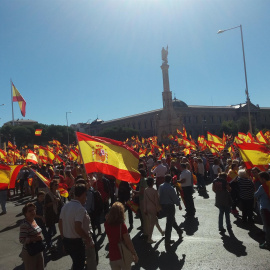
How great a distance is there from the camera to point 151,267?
504cm

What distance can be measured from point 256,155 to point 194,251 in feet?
8.91

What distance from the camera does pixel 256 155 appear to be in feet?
22.6

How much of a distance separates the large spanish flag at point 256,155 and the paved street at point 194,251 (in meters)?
1.49

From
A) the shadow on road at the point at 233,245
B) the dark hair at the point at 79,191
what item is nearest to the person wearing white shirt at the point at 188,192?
the shadow on road at the point at 233,245

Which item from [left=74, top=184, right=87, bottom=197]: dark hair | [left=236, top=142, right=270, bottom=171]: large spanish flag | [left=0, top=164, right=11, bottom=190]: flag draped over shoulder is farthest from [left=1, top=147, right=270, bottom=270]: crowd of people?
[left=0, top=164, right=11, bottom=190]: flag draped over shoulder

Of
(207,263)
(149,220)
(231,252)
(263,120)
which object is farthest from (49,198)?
(263,120)

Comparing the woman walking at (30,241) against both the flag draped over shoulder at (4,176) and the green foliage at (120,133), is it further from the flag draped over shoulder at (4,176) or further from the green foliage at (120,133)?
the green foliage at (120,133)

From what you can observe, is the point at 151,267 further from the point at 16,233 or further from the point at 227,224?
the point at 16,233

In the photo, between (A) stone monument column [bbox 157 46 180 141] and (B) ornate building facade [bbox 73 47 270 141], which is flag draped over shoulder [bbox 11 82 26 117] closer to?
(A) stone monument column [bbox 157 46 180 141]

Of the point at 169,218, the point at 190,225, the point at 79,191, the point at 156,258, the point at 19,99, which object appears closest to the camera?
the point at 79,191

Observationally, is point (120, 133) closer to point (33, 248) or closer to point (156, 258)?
point (156, 258)

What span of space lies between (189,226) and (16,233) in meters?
4.45

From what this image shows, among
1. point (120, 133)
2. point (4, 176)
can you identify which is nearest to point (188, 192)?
point (4, 176)

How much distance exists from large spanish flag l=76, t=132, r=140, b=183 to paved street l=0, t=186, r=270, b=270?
1496 millimetres
